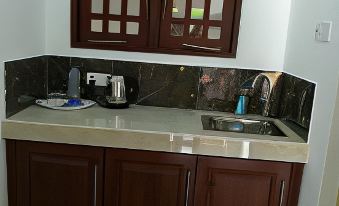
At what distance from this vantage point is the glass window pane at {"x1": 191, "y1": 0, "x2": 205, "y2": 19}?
2174mm

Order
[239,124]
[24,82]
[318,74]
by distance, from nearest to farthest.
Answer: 1. [318,74]
2. [24,82]
3. [239,124]

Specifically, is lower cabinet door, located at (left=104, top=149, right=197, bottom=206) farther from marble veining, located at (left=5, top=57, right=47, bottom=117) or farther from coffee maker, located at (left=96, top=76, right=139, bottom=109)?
marble veining, located at (left=5, top=57, right=47, bottom=117)

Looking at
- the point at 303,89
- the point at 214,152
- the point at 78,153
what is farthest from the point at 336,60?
the point at 78,153

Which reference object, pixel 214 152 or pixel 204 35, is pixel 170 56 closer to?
pixel 204 35

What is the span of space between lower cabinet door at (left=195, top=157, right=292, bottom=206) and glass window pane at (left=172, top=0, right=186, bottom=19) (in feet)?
3.03

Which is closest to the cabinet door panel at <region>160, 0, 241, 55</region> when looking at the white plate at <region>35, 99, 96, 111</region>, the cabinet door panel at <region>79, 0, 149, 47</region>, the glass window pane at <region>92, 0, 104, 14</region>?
the cabinet door panel at <region>79, 0, 149, 47</region>

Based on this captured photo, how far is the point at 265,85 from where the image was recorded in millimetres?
2215

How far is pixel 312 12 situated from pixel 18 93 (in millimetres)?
1584

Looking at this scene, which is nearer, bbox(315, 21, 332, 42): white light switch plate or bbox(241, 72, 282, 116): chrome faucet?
bbox(315, 21, 332, 42): white light switch plate

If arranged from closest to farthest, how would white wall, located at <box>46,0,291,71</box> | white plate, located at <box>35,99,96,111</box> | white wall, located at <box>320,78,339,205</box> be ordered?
white wall, located at <box>320,78,339,205</box>
white plate, located at <box>35,99,96,111</box>
white wall, located at <box>46,0,291,71</box>

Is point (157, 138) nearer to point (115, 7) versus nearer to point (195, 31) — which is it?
point (195, 31)

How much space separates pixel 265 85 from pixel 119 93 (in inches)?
35.4

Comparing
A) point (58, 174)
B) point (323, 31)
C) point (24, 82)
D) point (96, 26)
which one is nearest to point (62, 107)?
point (24, 82)

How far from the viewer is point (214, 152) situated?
68.5 inches
